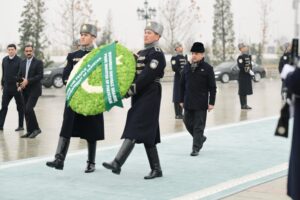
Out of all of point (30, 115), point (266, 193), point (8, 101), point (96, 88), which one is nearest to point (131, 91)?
point (96, 88)

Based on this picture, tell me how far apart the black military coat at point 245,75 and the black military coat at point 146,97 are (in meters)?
11.4

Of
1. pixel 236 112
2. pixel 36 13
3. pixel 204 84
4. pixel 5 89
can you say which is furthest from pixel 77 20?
pixel 204 84

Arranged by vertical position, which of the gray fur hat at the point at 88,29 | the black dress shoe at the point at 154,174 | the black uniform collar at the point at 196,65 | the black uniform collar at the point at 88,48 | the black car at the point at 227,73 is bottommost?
the black car at the point at 227,73

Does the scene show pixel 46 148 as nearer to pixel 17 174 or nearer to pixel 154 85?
pixel 17 174

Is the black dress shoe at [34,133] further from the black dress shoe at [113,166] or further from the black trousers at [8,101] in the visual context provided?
the black dress shoe at [113,166]

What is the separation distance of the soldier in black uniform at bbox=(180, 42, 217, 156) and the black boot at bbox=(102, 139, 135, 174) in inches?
95.0

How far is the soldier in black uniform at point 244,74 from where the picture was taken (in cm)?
1917

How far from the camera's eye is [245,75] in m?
19.5

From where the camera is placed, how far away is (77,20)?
2207 inches

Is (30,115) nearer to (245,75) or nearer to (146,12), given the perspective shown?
(245,75)

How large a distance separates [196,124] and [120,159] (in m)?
2.64

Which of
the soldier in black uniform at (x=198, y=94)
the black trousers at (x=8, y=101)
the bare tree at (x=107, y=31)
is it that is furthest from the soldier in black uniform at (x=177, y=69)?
the bare tree at (x=107, y=31)

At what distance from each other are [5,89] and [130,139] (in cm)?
653

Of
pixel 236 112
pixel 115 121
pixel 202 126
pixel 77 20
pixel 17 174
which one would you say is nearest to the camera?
pixel 17 174
